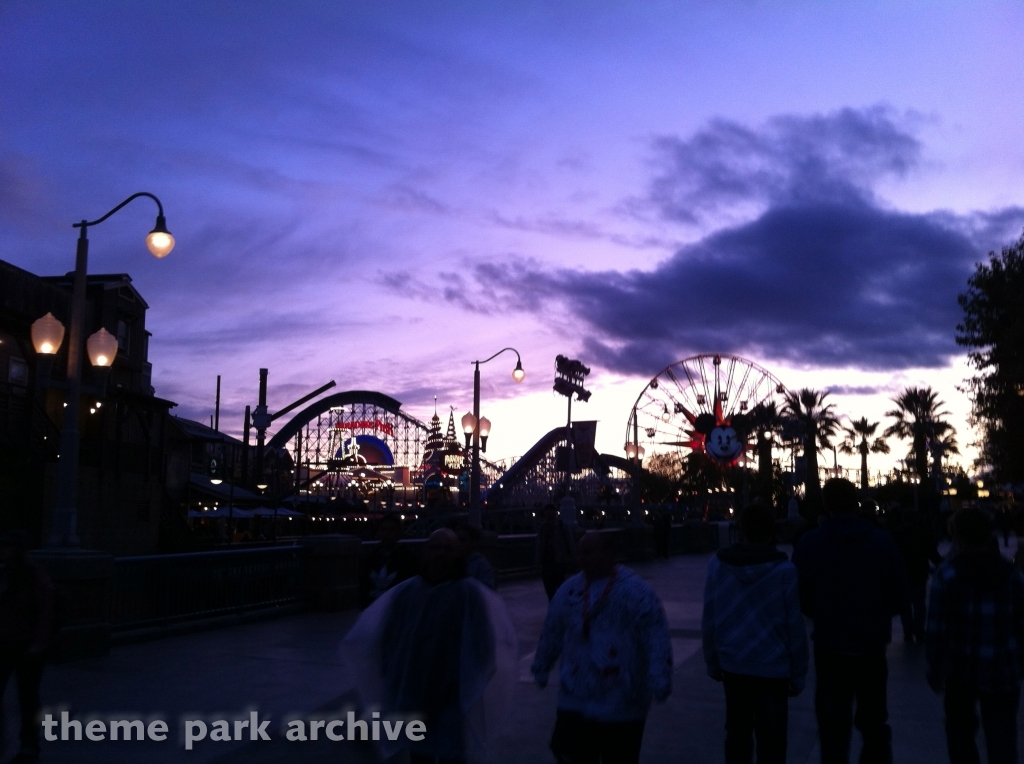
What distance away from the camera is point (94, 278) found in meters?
38.4

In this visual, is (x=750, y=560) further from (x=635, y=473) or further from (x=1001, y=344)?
(x=635, y=473)

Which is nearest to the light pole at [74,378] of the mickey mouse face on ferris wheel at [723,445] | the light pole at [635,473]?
the light pole at [635,473]

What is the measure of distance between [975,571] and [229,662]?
27.4ft

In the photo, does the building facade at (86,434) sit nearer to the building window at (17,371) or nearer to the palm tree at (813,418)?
the building window at (17,371)

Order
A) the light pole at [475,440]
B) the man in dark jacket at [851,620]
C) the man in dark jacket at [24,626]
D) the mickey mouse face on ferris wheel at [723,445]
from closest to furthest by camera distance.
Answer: the man in dark jacket at [851,620], the man in dark jacket at [24,626], the light pole at [475,440], the mickey mouse face on ferris wheel at [723,445]

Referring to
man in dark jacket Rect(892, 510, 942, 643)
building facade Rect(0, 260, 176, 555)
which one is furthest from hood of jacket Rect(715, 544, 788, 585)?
building facade Rect(0, 260, 176, 555)

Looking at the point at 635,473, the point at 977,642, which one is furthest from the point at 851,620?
the point at 635,473

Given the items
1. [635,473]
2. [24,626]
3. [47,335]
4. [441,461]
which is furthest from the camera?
[441,461]

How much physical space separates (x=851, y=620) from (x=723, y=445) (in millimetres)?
44544

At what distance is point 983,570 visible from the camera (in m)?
5.45

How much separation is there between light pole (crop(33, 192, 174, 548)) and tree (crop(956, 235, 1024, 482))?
73.2ft

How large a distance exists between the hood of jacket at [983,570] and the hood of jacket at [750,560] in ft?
3.26

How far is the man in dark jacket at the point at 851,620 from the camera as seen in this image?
5.91 meters

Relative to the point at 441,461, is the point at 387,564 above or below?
below
